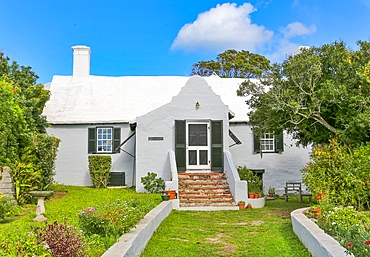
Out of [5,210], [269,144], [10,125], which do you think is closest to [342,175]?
[269,144]

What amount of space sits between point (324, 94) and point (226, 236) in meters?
5.42

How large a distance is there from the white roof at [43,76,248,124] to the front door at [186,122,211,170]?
302cm

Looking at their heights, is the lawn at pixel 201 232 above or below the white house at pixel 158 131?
below

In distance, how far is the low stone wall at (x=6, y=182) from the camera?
13.9 meters

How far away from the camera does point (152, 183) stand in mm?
17656

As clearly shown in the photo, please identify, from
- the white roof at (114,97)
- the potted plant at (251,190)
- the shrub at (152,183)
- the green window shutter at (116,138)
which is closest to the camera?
the potted plant at (251,190)

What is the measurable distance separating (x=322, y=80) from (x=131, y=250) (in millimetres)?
9170

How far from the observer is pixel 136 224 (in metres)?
8.84

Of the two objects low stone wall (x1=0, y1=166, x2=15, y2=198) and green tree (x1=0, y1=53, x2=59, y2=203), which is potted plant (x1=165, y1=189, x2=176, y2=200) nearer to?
green tree (x1=0, y1=53, x2=59, y2=203)

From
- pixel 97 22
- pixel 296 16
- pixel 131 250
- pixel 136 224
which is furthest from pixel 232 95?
pixel 131 250

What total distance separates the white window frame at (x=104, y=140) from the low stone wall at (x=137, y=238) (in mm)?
9513

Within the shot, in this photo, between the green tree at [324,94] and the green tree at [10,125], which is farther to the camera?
the green tree at [324,94]

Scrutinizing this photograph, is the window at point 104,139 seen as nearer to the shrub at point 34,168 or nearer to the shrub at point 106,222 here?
the shrub at point 34,168

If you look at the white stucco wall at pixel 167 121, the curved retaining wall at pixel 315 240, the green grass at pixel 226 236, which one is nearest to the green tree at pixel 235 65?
the white stucco wall at pixel 167 121
